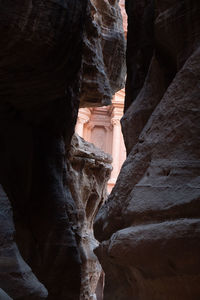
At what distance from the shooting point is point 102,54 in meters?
5.18

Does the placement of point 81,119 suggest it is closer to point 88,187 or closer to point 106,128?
point 106,128

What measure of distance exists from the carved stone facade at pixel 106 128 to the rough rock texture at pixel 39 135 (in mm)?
10470

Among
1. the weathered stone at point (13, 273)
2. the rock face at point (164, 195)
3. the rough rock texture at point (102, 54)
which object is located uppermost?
the rough rock texture at point (102, 54)

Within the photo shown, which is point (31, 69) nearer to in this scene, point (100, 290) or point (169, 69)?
point (169, 69)

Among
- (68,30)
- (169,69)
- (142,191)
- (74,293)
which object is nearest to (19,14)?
(68,30)

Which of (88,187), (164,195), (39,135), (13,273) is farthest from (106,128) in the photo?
(164,195)

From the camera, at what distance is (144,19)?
12.5 feet

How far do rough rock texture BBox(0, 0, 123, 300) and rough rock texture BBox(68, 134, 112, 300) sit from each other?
1891 mm

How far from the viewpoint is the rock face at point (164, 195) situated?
6.45 ft

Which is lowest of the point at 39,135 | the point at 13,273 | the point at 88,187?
the point at 13,273

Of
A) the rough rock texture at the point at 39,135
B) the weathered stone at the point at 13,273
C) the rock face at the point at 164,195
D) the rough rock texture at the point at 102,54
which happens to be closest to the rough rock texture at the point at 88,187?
the rough rock texture at the point at 102,54

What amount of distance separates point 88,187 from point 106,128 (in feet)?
29.4

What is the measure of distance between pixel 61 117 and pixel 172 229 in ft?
8.94

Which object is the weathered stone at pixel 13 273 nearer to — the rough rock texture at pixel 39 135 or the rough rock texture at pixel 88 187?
the rough rock texture at pixel 39 135
